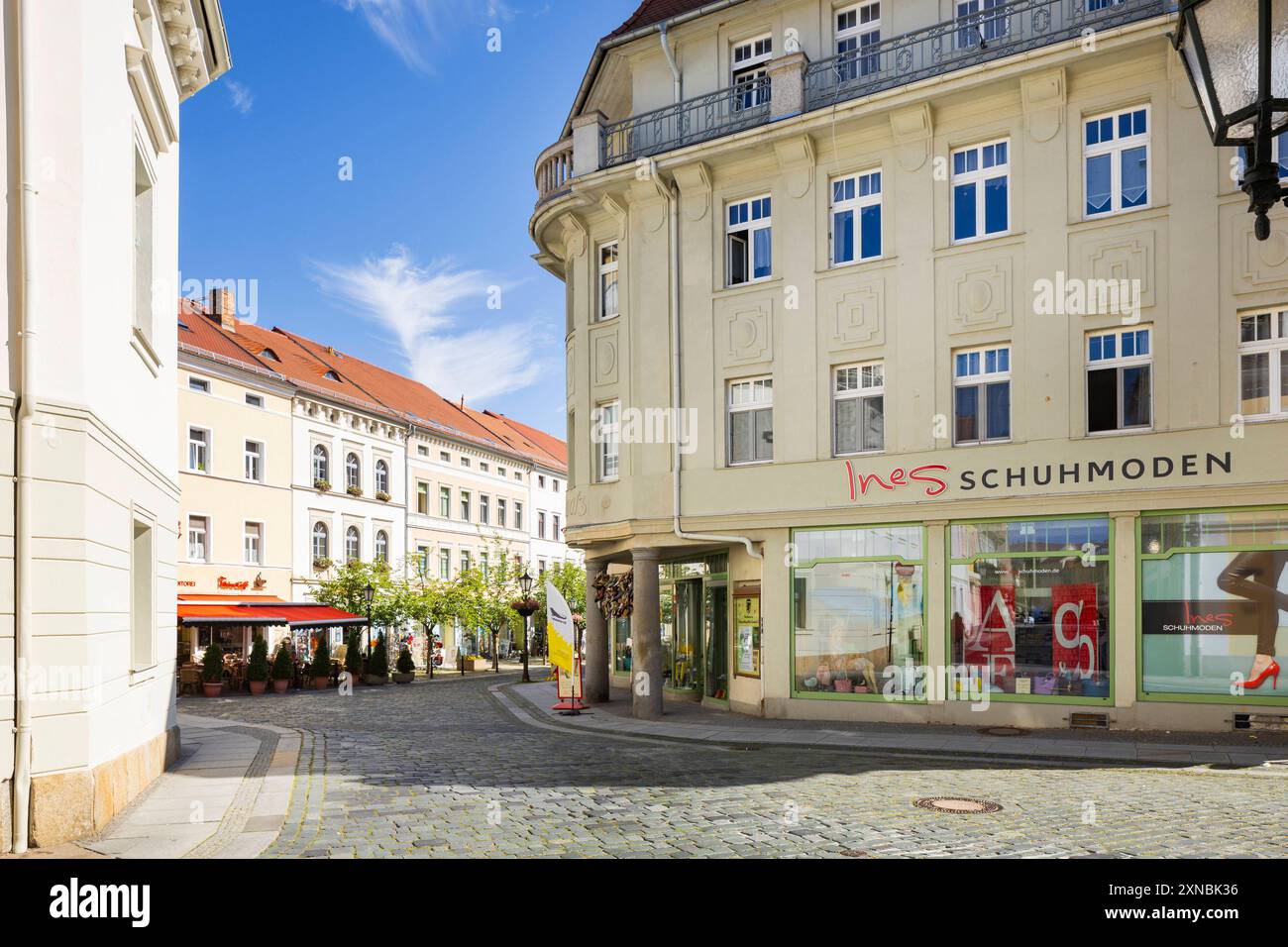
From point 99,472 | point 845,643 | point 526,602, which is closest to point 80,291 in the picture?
point 99,472

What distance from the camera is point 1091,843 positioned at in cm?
841

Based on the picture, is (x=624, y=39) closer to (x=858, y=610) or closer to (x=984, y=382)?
(x=984, y=382)

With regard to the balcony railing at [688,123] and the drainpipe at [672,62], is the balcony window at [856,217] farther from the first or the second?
the drainpipe at [672,62]

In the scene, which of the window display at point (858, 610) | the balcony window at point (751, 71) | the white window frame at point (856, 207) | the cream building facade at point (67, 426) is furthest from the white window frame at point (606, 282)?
the cream building facade at point (67, 426)

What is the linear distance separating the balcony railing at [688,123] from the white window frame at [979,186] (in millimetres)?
3552

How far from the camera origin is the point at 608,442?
71.3 ft

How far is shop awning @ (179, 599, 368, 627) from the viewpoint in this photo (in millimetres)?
31625

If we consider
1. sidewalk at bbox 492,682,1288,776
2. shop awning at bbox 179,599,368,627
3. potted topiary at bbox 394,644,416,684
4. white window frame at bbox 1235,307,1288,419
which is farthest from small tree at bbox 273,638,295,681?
white window frame at bbox 1235,307,1288,419

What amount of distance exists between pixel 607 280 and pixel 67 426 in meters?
14.3

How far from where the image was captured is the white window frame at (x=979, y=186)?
17531 millimetres

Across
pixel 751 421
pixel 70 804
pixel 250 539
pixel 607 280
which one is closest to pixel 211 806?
pixel 70 804

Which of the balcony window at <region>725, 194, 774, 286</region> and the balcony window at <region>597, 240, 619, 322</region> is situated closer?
the balcony window at <region>725, 194, 774, 286</region>

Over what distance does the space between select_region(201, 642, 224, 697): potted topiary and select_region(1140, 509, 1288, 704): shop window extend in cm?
2408

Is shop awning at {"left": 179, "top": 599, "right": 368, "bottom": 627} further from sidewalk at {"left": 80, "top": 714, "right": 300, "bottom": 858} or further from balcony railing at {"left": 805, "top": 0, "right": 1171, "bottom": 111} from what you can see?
balcony railing at {"left": 805, "top": 0, "right": 1171, "bottom": 111}
